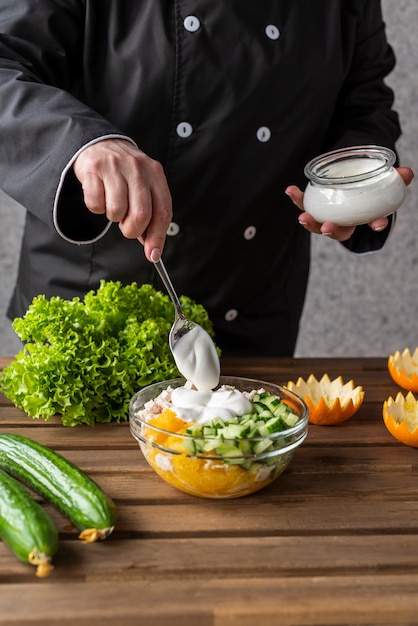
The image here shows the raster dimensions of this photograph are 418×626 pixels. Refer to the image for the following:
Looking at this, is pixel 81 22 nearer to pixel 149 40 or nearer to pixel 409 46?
pixel 149 40

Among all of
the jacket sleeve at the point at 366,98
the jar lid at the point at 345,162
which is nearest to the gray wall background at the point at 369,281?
the jacket sleeve at the point at 366,98

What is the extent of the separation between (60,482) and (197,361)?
335 millimetres

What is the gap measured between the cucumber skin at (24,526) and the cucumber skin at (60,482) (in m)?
0.04

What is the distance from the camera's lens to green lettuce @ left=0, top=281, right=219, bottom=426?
1395mm

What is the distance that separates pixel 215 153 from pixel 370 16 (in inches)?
22.8

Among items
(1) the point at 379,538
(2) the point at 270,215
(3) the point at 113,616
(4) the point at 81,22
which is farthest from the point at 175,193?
(3) the point at 113,616

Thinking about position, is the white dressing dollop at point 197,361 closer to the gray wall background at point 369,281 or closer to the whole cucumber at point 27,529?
the whole cucumber at point 27,529

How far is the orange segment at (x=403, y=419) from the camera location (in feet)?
4.39

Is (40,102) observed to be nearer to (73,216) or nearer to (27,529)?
(73,216)

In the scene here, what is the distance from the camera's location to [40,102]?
57.1 inches

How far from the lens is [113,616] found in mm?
901

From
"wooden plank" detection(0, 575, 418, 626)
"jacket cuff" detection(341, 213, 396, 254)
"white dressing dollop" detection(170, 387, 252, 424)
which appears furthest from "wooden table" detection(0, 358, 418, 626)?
"jacket cuff" detection(341, 213, 396, 254)

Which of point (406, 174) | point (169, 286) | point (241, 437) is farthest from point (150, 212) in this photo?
point (406, 174)

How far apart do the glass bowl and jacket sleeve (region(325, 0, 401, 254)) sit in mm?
882
